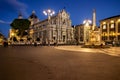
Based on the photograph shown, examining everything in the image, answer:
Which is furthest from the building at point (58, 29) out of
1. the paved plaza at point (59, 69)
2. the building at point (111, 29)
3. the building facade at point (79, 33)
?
the paved plaza at point (59, 69)

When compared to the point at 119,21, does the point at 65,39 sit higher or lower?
lower

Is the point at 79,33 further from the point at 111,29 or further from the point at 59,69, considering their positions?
the point at 59,69

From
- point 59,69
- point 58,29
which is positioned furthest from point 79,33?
point 59,69

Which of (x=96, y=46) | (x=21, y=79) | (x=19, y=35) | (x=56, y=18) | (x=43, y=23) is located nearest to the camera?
(x=21, y=79)

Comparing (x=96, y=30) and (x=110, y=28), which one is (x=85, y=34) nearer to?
(x=110, y=28)

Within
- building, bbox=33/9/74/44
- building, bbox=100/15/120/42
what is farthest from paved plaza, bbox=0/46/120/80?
building, bbox=33/9/74/44

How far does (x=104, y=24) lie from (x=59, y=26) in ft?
99.3

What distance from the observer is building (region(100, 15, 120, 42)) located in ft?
214

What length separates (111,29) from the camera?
68.6 meters

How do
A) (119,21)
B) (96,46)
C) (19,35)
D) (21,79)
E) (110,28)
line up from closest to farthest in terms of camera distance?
(21,79), (96,46), (119,21), (110,28), (19,35)

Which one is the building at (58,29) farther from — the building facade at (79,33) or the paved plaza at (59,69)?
the paved plaza at (59,69)

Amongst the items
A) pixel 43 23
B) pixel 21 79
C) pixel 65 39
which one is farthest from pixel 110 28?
pixel 21 79

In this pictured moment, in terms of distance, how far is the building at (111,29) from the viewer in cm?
6531

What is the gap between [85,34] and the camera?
103812 millimetres
